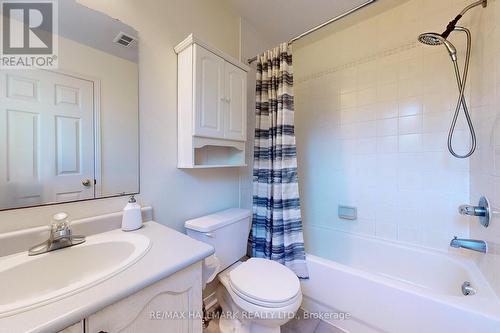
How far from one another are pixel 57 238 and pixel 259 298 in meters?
0.91

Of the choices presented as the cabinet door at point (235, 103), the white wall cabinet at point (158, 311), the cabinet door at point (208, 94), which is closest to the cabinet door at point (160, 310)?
Result: the white wall cabinet at point (158, 311)

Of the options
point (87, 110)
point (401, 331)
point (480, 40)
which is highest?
point (480, 40)

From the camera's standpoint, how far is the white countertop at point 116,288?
44 centimetres

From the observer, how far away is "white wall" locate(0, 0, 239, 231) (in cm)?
112

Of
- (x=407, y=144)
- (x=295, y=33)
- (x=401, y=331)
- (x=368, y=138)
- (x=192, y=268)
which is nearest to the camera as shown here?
(x=192, y=268)

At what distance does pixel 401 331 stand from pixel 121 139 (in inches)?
71.1

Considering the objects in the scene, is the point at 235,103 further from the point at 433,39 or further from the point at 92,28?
the point at 433,39

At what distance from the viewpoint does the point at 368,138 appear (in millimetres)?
Answer: 1797

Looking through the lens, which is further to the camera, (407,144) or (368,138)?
(368,138)

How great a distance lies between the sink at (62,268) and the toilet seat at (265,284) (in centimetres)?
58

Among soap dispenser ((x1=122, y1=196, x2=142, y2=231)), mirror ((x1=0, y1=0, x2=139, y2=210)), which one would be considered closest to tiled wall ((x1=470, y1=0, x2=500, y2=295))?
soap dispenser ((x1=122, y1=196, x2=142, y2=231))

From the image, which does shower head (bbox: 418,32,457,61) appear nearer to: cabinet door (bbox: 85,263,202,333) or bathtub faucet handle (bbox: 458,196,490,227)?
bathtub faucet handle (bbox: 458,196,490,227)

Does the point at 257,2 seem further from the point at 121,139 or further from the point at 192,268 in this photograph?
the point at 192,268

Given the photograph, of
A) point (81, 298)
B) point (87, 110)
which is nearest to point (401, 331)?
point (81, 298)
